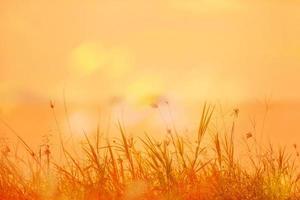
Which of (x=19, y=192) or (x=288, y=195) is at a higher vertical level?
(x=19, y=192)

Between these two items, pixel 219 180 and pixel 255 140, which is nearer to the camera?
pixel 219 180

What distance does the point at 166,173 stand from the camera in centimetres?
556

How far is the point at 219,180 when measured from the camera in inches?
221

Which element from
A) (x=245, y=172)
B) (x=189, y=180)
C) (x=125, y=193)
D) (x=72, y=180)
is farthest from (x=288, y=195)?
(x=72, y=180)

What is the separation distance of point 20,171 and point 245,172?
1.76 m

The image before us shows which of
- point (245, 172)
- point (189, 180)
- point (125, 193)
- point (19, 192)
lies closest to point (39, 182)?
point (19, 192)

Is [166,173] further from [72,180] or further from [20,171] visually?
[20,171]

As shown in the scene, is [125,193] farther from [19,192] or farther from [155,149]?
[19,192]

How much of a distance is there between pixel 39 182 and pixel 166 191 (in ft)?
3.25

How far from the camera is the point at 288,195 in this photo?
571 cm

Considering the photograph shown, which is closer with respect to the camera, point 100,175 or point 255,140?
point 100,175

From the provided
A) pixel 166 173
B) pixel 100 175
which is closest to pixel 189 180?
pixel 166 173

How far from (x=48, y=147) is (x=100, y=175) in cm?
59

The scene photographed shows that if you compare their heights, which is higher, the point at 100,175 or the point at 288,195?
the point at 100,175
